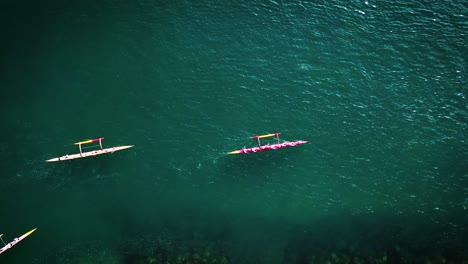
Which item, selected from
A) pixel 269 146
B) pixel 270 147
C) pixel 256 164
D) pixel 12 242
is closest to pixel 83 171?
pixel 12 242

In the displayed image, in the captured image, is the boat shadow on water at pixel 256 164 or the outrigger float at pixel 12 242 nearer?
the outrigger float at pixel 12 242

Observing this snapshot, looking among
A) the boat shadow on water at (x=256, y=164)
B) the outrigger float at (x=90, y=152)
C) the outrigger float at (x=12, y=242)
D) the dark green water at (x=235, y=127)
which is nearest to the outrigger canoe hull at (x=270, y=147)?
the boat shadow on water at (x=256, y=164)

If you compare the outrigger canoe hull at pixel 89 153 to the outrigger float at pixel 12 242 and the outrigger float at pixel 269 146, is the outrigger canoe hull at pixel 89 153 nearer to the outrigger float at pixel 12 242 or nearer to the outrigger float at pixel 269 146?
the outrigger float at pixel 12 242

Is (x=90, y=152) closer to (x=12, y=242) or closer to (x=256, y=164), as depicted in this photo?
(x=12, y=242)

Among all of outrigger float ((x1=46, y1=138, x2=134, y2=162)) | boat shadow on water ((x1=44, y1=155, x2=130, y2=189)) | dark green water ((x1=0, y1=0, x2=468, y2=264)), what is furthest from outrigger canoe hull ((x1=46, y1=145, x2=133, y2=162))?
dark green water ((x1=0, y1=0, x2=468, y2=264))

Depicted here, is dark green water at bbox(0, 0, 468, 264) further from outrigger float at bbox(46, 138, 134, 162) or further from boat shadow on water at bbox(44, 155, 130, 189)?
outrigger float at bbox(46, 138, 134, 162)

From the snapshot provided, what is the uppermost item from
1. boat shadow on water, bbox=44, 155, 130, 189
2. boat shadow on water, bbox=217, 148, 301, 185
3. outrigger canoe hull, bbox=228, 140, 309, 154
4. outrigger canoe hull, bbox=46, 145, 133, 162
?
outrigger canoe hull, bbox=46, 145, 133, 162

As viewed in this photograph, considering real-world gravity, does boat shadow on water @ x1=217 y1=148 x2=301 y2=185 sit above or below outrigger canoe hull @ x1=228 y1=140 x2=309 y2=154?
below

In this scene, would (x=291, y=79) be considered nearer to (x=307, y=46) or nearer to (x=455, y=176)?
(x=307, y=46)

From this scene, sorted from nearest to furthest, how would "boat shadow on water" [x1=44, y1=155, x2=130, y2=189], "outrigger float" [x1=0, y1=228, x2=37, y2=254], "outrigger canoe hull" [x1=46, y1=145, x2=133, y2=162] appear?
1. "outrigger float" [x1=0, y1=228, x2=37, y2=254]
2. "boat shadow on water" [x1=44, y1=155, x2=130, y2=189]
3. "outrigger canoe hull" [x1=46, y1=145, x2=133, y2=162]

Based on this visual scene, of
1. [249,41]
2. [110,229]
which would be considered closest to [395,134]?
[249,41]
